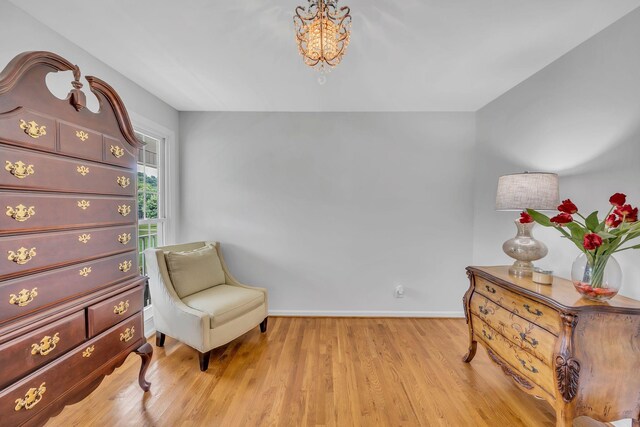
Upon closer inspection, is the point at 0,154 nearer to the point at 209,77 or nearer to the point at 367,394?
the point at 209,77

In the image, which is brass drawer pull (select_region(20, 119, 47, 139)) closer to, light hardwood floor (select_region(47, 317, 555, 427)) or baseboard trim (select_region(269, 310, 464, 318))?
light hardwood floor (select_region(47, 317, 555, 427))

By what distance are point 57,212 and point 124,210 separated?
1.19 feet

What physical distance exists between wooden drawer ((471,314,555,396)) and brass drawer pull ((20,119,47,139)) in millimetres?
2652

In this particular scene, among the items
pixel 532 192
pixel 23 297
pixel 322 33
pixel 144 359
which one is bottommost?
pixel 144 359

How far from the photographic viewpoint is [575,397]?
1.17 meters

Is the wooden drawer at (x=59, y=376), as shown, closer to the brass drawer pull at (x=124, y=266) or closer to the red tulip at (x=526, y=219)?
the brass drawer pull at (x=124, y=266)

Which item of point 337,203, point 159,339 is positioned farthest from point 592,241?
point 159,339

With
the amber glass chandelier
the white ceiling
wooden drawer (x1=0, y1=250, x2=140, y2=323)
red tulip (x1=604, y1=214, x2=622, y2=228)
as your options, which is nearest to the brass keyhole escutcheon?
wooden drawer (x1=0, y1=250, x2=140, y2=323)

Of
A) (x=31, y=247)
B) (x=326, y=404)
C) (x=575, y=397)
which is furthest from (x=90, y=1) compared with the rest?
(x=575, y=397)

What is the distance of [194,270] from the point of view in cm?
229

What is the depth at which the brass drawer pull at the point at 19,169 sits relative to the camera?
983 millimetres

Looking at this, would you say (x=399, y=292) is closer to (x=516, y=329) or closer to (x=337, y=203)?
(x=337, y=203)

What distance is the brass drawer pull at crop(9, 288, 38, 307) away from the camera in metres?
1.00

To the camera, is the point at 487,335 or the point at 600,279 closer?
the point at 600,279
